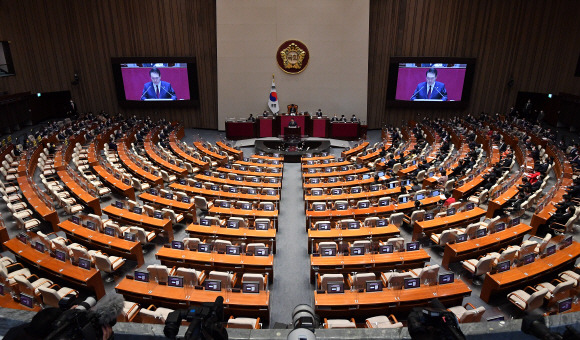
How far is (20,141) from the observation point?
20375 mm

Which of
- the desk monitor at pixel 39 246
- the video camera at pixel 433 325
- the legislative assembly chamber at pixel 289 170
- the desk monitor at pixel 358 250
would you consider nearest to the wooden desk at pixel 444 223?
the legislative assembly chamber at pixel 289 170

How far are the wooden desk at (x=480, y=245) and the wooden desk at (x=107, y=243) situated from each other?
7.80m

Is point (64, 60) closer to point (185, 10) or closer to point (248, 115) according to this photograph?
point (185, 10)

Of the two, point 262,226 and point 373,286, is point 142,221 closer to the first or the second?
point 262,226

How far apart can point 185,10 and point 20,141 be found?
13.1 meters

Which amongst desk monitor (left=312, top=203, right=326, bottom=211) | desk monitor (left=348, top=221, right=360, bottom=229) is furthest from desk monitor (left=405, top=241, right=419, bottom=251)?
desk monitor (left=312, top=203, right=326, bottom=211)

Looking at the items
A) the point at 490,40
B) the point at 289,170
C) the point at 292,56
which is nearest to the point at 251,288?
the point at 289,170

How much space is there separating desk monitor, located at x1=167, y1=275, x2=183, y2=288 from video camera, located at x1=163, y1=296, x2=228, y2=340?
4731 mm

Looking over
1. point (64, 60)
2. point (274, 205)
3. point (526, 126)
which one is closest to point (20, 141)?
point (64, 60)

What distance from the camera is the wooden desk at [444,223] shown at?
9672 millimetres

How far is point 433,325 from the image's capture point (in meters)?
2.53

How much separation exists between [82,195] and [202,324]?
11.4 m

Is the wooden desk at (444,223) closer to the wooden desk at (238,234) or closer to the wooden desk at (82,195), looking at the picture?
the wooden desk at (238,234)

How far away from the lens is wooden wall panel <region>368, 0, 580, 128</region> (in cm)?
2270
